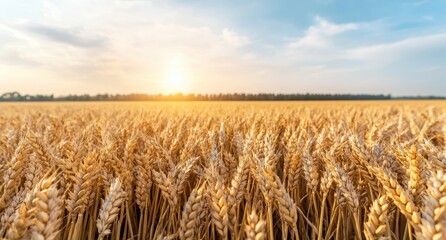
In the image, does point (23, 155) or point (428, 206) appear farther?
point (23, 155)

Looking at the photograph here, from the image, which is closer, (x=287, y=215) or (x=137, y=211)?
(x=287, y=215)

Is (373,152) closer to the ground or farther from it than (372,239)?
farther from it

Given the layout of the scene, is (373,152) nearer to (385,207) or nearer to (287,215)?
(385,207)

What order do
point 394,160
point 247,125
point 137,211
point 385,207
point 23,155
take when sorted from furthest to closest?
point 247,125 → point 137,211 → point 394,160 → point 23,155 → point 385,207

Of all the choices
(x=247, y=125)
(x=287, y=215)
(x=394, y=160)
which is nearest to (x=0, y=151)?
(x=287, y=215)

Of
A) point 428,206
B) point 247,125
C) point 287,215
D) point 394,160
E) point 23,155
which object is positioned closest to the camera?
point 428,206

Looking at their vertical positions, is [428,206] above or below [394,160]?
above

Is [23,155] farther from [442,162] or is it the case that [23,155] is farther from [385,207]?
[442,162]

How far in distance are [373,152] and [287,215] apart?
92 centimetres

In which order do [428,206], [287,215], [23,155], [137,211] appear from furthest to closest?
[137,211] < [23,155] < [287,215] < [428,206]

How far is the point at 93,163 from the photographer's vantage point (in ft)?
4.60

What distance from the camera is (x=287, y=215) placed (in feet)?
3.88

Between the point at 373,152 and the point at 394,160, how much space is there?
0.35 metres

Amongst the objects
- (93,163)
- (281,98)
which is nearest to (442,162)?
(93,163)
